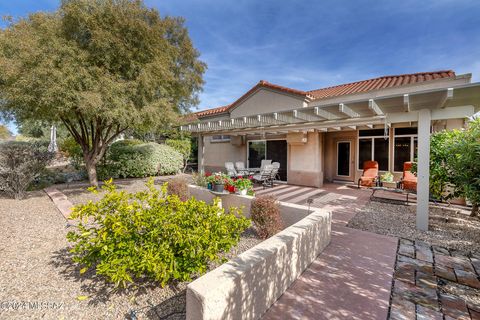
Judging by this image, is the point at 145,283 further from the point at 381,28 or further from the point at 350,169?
the point at 381,28

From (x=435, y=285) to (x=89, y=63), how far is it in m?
11.4

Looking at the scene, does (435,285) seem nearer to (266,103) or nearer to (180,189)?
(180,189)

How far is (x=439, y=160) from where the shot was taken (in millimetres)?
7422

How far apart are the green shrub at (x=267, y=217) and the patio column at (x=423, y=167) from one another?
4.42 metres

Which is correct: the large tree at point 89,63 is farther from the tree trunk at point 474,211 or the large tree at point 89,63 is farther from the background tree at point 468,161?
the tree trunk at point 474,211

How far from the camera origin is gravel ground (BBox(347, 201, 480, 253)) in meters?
5.41

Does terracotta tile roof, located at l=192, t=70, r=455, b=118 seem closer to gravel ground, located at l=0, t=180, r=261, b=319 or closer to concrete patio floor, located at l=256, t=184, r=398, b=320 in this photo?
concrete patio floor, located at l=256, t=184, r=398, b=320

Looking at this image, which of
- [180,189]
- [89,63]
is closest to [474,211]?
[180,189]

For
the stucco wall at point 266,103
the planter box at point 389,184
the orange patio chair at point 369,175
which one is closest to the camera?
the orange patio chair at point 369,175

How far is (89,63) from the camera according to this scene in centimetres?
771

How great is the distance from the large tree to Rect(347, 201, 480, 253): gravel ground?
876 centimetres

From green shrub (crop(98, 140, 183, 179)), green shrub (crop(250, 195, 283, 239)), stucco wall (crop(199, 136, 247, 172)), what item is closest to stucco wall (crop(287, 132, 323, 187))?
stucco wall (crop(199, 136, 247, 172))

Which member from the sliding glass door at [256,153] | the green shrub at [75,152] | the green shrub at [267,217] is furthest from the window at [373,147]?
the green shrub at [75,152]

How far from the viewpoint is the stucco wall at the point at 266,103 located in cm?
1418
